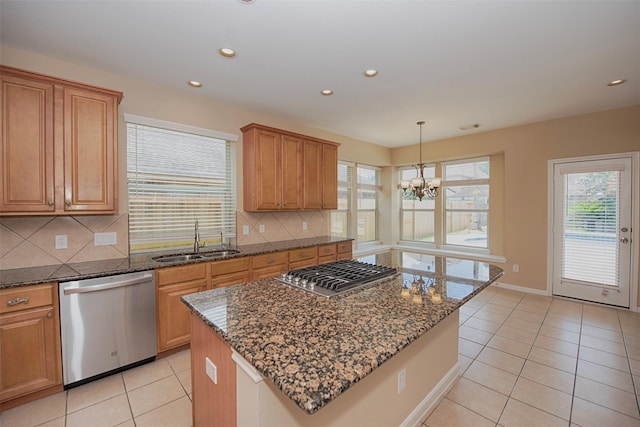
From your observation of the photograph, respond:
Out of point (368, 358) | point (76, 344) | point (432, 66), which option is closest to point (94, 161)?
point (76, 344)

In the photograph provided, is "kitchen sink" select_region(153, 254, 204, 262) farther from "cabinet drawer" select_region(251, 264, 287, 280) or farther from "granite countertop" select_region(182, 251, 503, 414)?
"granite countertop" select_region(182, 251, 503, 414)

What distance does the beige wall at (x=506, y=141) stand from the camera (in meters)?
2.70

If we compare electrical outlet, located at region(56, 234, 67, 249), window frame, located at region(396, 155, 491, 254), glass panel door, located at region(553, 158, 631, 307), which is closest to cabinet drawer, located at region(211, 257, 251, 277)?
electrical outlet, located at region(56, 234, 67, 249)

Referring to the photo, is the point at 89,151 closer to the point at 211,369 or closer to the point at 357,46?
the point at 211,369

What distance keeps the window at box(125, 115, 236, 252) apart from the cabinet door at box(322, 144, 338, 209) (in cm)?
134

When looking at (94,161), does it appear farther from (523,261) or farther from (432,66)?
(523,261)

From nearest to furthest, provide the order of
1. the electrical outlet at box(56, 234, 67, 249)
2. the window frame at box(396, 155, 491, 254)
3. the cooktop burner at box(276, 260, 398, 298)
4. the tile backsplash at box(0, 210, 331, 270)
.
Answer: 1. the cooktop burner at box(276, 260, 398, 298)
2. the tile backsplash at box(0, 210, 331, 270)
3. the electrical outlet at box(56, 234, 67, 249)
4. the window frame at box(396, 155, 491, 254)

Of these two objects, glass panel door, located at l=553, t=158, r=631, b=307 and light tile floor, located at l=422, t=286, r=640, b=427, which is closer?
light tile floor, located at l=422, t=286, r=640, b=427

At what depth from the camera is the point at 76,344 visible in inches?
80.2

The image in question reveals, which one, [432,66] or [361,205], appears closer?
[432,66]

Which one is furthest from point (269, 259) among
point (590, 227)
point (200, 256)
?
point (590, 227)

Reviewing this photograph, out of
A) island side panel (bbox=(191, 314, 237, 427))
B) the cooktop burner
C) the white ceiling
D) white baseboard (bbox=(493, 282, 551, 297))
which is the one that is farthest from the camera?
white baseboard (bbox=(493, 282, 551, 297))

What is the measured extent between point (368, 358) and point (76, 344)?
236 cm

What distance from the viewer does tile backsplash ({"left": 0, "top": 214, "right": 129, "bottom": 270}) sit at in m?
2.17
